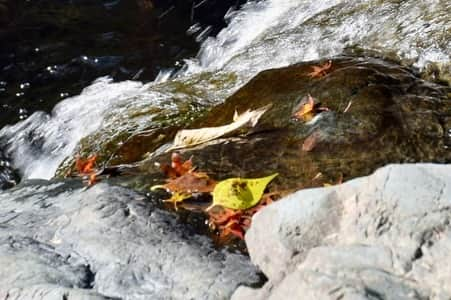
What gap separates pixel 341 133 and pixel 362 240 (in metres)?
1.43

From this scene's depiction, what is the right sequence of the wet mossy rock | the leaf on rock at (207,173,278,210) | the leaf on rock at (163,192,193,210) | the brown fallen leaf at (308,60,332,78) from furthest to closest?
the brown fallen leaf at (308,60,332,78) → the wet mossy rock → the leaf on rock at (163,192,193,210) → the leaf on rock at (207,173,278,210)

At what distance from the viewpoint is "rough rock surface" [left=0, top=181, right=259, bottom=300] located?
2.88m

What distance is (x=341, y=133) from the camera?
12.7 feet

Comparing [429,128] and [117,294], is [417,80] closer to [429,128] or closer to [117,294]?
[429,128]

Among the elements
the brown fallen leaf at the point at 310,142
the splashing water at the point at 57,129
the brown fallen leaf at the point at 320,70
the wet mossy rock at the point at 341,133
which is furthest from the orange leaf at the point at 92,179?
the splashing water at the point at 57,129

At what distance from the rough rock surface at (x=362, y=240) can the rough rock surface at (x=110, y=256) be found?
0.76 feet

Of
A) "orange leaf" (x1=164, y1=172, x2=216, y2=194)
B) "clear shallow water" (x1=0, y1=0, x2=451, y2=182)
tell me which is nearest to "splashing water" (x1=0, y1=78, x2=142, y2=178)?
"clear shallow water" (x1=0, y1=0, x2=451, y2=182)

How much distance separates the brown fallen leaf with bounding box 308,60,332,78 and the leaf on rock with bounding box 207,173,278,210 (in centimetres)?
136

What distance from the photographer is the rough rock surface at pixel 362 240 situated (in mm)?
2246

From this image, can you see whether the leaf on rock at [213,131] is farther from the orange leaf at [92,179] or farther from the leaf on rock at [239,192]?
the leaf on rock at [239,192]

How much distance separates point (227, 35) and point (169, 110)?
2.70 m

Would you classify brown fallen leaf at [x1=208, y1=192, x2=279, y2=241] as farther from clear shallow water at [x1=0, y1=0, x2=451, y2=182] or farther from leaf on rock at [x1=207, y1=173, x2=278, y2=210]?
clear shallow water at [x1=0, y1=0, x2=451, y2=182]

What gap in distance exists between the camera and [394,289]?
7.26ft

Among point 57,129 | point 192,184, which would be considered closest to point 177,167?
point 192,184
